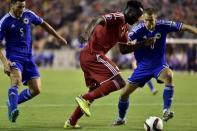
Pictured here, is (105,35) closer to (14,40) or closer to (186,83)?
(14,40)

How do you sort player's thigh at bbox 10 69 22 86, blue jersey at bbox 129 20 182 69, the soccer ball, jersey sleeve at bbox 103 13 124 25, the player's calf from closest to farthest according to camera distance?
1. the soccer ball
2. jersey sleeve at bbox 103 13 124 25
3. player's thigh at bbox 10 69 22 86
4. the player's calf
5. blue jersey at bbox 129 20 182 69

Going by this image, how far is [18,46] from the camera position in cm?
1257

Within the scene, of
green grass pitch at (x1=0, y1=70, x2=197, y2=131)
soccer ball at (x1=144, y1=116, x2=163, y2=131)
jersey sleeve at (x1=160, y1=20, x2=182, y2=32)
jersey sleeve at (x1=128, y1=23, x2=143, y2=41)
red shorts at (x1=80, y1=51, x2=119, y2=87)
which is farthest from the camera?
jersey sleeve at (x1=160, y1=20, x2=182, y2=32)

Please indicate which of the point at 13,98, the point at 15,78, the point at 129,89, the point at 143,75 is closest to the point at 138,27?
the point at 143,75

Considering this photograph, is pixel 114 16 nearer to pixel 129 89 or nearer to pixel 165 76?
pixel 129 89

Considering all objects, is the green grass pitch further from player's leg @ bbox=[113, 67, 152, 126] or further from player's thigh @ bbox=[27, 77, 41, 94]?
player's thigh @ bbox=[27, 77, 41, 94]

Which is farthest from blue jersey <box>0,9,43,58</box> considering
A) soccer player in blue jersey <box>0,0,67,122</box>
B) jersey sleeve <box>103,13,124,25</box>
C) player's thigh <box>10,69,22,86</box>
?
jersey sleeve <box>103,13,124,25</box>

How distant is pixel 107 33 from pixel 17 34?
1.99m

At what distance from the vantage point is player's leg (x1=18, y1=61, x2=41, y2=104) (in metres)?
12.9

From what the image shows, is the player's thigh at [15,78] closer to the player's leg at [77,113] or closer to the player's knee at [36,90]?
the player's knee at [36,90]

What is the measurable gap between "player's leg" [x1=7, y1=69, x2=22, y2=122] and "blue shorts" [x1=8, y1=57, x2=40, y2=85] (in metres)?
0.18

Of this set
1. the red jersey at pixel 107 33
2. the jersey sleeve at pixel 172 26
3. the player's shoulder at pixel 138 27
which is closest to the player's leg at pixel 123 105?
the player's shoulder at pixel 138 27

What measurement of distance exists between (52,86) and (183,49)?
13645 mm

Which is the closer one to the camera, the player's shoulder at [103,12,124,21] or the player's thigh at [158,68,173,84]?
the player's shoulder at [103,12,124,21]
